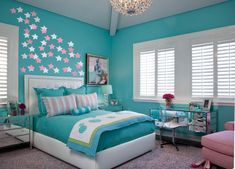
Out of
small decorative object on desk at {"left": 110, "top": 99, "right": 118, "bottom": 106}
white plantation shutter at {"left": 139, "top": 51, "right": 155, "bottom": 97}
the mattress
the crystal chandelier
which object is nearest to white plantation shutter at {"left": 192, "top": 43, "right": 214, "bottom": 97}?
white plantation shutter at {"left": 139, "top": 51, "right": 155, "bottom": 97}

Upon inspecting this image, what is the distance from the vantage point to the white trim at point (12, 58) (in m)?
3.27

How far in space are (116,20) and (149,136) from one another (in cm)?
289

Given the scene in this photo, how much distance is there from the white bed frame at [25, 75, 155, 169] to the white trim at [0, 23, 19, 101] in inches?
8.2

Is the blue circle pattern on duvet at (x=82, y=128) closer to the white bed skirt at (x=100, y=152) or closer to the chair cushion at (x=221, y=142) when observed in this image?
the white bed skirt at (x=100, y=152)

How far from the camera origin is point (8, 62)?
328cm

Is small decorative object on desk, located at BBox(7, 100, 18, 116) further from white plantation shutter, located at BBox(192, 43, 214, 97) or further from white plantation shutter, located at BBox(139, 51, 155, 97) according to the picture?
white plantation shutter, located at BBox(192, 43, 214, 97)

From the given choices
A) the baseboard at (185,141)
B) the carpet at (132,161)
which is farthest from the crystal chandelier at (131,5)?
the baseboard at (185,141)

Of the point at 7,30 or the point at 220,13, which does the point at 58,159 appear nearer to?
the point at 7,30

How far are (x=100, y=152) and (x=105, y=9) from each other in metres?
3.17

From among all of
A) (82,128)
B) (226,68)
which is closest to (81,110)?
(82,128)

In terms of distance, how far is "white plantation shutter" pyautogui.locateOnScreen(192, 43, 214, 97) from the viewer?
3518 millimetres

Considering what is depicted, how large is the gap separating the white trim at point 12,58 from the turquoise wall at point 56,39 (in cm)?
8

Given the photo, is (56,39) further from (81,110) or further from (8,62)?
(81,110)

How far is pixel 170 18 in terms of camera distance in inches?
161
